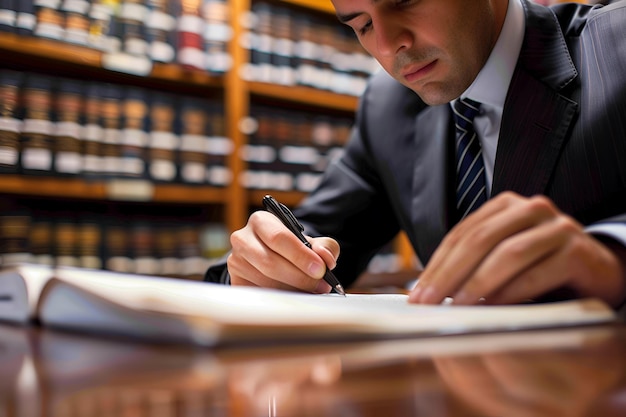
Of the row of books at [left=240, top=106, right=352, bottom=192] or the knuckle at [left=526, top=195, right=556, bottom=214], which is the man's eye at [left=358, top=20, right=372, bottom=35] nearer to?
the knuckle at [left=526, top=195, right=556, bottom=214]

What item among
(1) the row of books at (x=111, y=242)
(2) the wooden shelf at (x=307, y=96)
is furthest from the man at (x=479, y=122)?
(2) the wooden shelf at (x=307, y=96)

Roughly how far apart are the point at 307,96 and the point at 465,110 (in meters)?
1.74

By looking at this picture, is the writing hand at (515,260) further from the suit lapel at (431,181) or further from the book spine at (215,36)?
the book spine at (215,36)

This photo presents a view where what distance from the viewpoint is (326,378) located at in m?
0.29

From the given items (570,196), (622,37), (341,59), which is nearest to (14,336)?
(570,196)

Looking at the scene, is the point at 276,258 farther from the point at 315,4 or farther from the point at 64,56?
the point at 315,4

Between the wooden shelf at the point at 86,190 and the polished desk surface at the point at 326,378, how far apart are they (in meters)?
1.78

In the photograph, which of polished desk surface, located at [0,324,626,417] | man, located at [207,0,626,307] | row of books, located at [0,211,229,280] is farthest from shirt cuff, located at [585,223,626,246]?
row of books, located at [0,211,229,280]

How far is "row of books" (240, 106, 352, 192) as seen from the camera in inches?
104

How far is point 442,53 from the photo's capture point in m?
1.09

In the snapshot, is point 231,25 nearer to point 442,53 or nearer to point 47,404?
point 442,53

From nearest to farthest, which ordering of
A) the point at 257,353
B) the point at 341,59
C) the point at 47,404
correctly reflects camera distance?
1. the point at 47,404
2. the point at 257,353
3. the point at 341,59

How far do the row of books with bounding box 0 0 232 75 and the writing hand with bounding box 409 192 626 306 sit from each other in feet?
6.37

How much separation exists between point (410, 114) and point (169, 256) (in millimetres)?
1337
